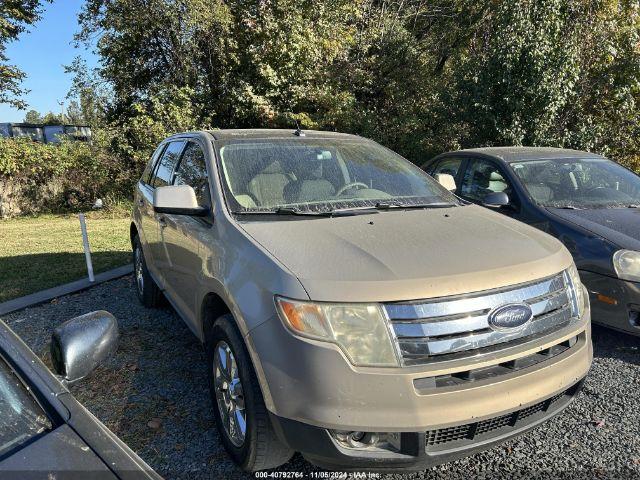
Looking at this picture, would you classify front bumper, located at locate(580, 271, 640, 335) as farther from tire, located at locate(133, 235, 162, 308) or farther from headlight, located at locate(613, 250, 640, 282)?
tire, located at locate(133, 235, 162, 308)

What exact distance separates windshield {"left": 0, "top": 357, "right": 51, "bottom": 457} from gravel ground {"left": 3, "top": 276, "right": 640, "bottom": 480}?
73cm

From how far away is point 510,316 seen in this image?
2.11 metres

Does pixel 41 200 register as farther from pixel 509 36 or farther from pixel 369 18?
pixel 509 36

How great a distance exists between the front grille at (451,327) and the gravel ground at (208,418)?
0.89 meters

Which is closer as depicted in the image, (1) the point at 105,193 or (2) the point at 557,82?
(2) the point at 557,82

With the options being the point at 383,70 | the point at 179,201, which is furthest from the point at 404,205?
the point at 383,70

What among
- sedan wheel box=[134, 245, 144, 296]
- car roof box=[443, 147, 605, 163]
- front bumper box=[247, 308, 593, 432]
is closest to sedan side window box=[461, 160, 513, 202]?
car roof box=[443, 147, 605, 163]

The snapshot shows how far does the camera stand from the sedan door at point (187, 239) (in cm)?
304

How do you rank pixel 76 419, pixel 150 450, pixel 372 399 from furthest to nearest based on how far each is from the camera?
1. pixel 150 450
2. pixel 372 399
3. pixel 76 419

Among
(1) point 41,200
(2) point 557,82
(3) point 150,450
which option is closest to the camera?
(3) point 150,450

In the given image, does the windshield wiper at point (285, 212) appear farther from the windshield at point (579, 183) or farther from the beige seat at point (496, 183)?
the beige seat at point (496, 183)

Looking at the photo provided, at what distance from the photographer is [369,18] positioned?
46.9ft

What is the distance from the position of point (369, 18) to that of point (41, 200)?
10768mm

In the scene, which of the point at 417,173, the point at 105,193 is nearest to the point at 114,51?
the point at 105,193
